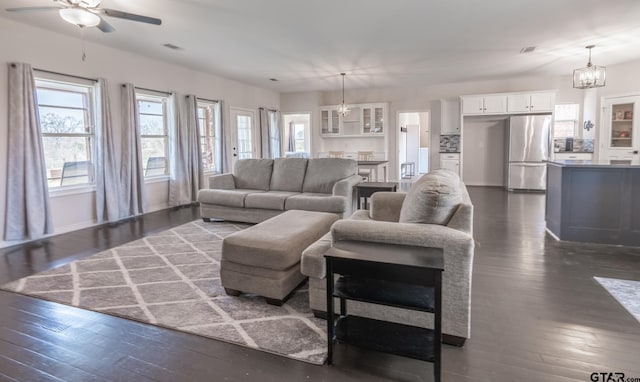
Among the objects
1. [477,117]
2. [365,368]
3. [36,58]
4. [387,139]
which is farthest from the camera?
[387,139]

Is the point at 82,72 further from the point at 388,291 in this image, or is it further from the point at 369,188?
the point at 388,291

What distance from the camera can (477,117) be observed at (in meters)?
8.71

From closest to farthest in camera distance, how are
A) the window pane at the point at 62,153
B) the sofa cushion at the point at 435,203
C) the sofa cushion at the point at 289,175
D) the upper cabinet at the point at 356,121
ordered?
the sofa cushion at the point at 435,203
the window pane at the point at 62,153
the sofa cushion at the point at 289,175
the upper cabinet at the point at 356,121

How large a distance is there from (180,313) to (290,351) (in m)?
0.92

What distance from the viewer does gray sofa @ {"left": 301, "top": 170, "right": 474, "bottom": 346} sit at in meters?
1.89

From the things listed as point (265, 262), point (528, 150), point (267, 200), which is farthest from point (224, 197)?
point (528, 150)

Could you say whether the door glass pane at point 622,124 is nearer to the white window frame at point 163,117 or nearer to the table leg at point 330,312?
the table leg at point 330,312

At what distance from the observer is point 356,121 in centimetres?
966

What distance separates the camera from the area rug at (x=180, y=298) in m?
2.11

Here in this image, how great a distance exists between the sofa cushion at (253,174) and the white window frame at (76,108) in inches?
81.3

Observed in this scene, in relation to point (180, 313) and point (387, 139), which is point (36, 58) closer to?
point (180, 313)

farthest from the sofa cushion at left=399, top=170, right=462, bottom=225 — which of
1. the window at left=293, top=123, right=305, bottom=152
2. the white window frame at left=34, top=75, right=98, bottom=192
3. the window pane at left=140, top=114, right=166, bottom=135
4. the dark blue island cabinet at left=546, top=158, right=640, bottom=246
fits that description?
the window at left=293, top=123, right=305, bottom=152

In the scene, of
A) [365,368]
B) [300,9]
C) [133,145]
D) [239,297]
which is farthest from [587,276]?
[133,145]

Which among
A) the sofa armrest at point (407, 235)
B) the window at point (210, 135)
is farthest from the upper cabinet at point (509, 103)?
the sofa armrest at point (407, 235)
